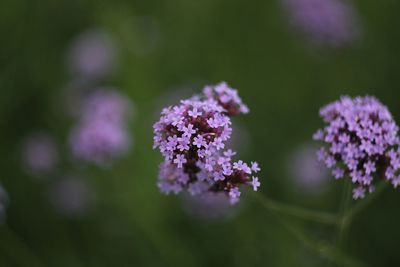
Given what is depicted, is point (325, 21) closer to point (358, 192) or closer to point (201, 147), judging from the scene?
point (358, 192)

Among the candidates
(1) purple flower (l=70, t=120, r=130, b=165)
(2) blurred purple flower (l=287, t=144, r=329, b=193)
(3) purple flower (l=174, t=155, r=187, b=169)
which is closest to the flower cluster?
(1) purple flower (l=70, t=120, r=130, b=165)

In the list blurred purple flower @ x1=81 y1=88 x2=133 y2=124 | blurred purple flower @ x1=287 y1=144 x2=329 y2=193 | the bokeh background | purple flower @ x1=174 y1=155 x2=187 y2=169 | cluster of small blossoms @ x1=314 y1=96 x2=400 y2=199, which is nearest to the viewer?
purple flower @ x1=174 y1=155 x2=187 y2=169

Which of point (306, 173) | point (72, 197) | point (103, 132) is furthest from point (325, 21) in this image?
point (72, 197)

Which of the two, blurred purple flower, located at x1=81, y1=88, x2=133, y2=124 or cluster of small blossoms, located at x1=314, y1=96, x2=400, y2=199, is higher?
blurred purple flower, located at x1=81, y1=88, x2=133, y2=124

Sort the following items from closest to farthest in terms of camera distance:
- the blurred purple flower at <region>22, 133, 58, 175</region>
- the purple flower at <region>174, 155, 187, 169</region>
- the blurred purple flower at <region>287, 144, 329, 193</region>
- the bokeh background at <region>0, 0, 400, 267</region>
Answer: the purple flower at <region>174, 155, 187, 169</region> → the bokeh background at <region>0, 0, 400, 267</region> → the blurred purple flower at <region>287, 144, 329, 193</region> → the blurred purple flower at <region>22, 133, 58, 175</region>

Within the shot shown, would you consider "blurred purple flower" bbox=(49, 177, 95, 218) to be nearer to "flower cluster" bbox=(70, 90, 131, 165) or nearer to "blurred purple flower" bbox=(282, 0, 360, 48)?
"flower cluster" bbox=(70, 90, 131, 165)

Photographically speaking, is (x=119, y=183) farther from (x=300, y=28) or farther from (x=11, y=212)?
(x=300, y=28)

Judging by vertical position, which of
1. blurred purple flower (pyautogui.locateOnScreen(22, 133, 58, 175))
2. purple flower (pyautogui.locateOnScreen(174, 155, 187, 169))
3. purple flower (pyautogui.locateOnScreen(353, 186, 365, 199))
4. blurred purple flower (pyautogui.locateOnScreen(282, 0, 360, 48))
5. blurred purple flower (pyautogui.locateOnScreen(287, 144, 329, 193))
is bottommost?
purple flower (pyautogui.locateOnScreen(353, 186, 365, 199))

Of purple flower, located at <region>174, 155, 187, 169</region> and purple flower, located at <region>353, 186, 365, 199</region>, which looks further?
purple flower, located at <region>353, 186, 365, 199</region>
